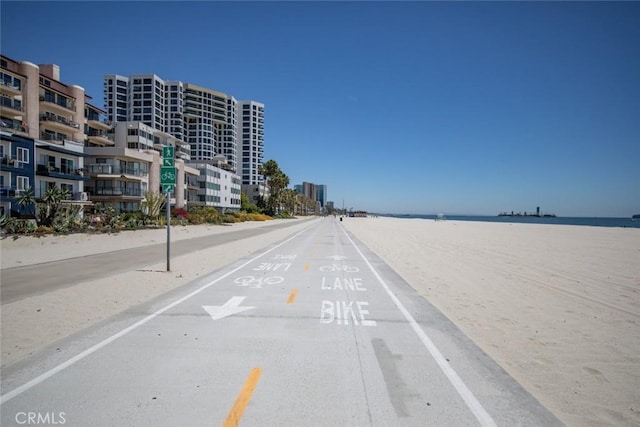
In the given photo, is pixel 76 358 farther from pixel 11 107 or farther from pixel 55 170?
pixel 11 107

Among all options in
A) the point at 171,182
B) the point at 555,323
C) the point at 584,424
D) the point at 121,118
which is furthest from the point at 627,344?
the point at 121,118

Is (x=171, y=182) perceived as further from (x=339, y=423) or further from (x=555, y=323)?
(x=555, y=323)

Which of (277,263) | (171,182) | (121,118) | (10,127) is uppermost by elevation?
(121,118)

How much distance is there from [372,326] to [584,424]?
3.51m

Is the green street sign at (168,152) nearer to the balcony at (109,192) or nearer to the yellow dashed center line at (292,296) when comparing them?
the yellow dashed center line at (292,296)

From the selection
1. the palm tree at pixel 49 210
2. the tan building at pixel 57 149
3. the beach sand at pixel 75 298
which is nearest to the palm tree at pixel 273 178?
the tan building at pixel 57 149

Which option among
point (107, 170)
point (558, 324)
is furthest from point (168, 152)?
point (107, 170)

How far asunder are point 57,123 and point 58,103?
386 cm

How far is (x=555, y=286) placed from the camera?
420 inches

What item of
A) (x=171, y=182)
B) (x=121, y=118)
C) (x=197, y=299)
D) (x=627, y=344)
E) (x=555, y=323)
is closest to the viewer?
(x=627, y=344)

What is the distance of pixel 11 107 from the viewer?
37.2 meters

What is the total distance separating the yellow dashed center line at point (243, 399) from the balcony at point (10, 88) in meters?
50.2

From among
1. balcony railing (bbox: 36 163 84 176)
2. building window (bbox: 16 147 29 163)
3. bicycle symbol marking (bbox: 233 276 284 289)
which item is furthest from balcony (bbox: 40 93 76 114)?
bicycle symbol marking (bbox: 233 276 284 289)

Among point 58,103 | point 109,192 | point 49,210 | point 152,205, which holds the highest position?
point 58,103
